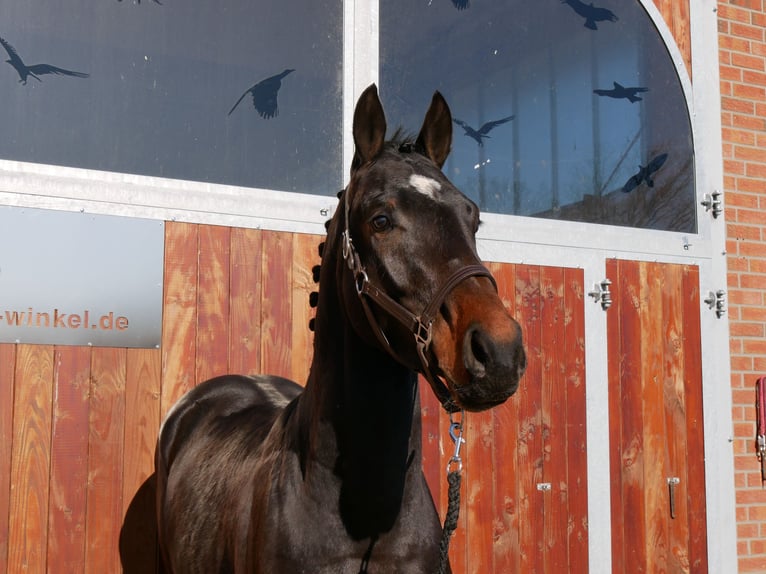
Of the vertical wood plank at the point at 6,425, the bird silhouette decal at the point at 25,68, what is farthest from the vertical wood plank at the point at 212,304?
the bird silhouette decal at the point at 25,68

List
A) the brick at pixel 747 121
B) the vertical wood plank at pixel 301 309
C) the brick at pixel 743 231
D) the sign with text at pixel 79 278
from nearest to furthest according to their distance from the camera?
1. the sign with text at pixel 79 278
2. the vertical wood plank at pixel 301 309
3. the brick at pixel 743 231
4. the brick at pixel 747 121

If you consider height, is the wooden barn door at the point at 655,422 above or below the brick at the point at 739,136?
below

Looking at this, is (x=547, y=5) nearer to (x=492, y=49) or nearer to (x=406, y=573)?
(x=492, y=49)

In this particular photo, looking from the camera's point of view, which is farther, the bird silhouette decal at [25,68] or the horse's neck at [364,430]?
the bird silhouette decal at [25,68]

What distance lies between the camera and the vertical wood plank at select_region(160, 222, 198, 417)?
3645 mm

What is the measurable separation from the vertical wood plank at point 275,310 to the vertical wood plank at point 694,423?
240cm

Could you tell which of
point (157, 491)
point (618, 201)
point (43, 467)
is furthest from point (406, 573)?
point (618, 201)

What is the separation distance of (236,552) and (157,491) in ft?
4.02

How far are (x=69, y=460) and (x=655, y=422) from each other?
3.11 meters

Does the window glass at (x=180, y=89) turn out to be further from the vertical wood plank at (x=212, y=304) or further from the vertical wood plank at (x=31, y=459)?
the vertical wood plank at (x=31, y=459)

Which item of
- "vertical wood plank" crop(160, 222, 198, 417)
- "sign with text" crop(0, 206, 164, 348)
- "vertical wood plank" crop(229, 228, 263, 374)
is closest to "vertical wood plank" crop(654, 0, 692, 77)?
"vertical wood plank" crop(229, 228, 263, 374)

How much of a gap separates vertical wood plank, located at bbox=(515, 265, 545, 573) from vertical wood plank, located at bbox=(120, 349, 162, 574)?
73.2 inches

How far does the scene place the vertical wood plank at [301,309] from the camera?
389 cm

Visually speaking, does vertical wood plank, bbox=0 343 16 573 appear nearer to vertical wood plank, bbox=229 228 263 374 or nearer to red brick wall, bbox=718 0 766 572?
vertical wood plank, bbox=229 228 263 374
